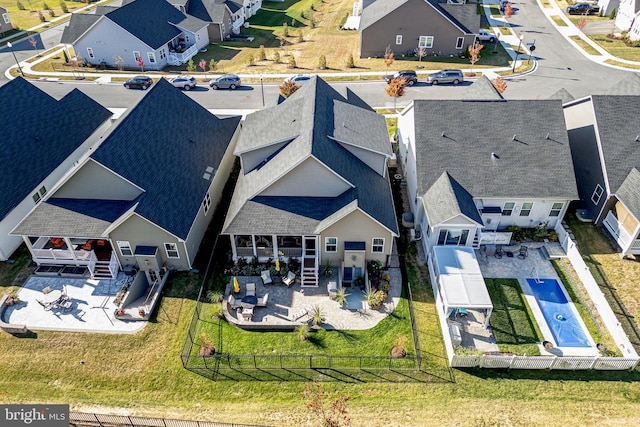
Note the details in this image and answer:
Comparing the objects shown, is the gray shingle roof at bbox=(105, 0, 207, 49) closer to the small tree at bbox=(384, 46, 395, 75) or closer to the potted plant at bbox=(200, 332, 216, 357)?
the small tree at bbox=(384, 46, 395, 75)

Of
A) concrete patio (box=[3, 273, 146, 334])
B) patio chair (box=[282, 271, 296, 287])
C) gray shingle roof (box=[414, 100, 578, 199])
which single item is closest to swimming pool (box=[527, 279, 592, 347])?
gray shingle roof (box=[414, 100, 578, 199])

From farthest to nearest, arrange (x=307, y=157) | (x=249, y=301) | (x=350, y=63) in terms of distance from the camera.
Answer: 1. (x=350, y=63)
2. (x=307, y=157)
3. (x=249, y=301)

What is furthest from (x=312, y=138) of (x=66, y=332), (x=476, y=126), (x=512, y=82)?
(x=512, y=82)

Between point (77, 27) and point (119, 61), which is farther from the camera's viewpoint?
point (77, 27)

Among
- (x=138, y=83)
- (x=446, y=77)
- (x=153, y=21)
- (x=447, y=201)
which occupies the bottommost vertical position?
(x=138, y=83)

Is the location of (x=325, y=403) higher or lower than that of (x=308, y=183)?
lower

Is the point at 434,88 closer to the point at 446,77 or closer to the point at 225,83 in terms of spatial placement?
the point at 446,77

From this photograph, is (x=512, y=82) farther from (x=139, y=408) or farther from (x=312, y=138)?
(x=139, y=408)

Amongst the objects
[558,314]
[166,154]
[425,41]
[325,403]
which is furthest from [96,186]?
[425,41]
